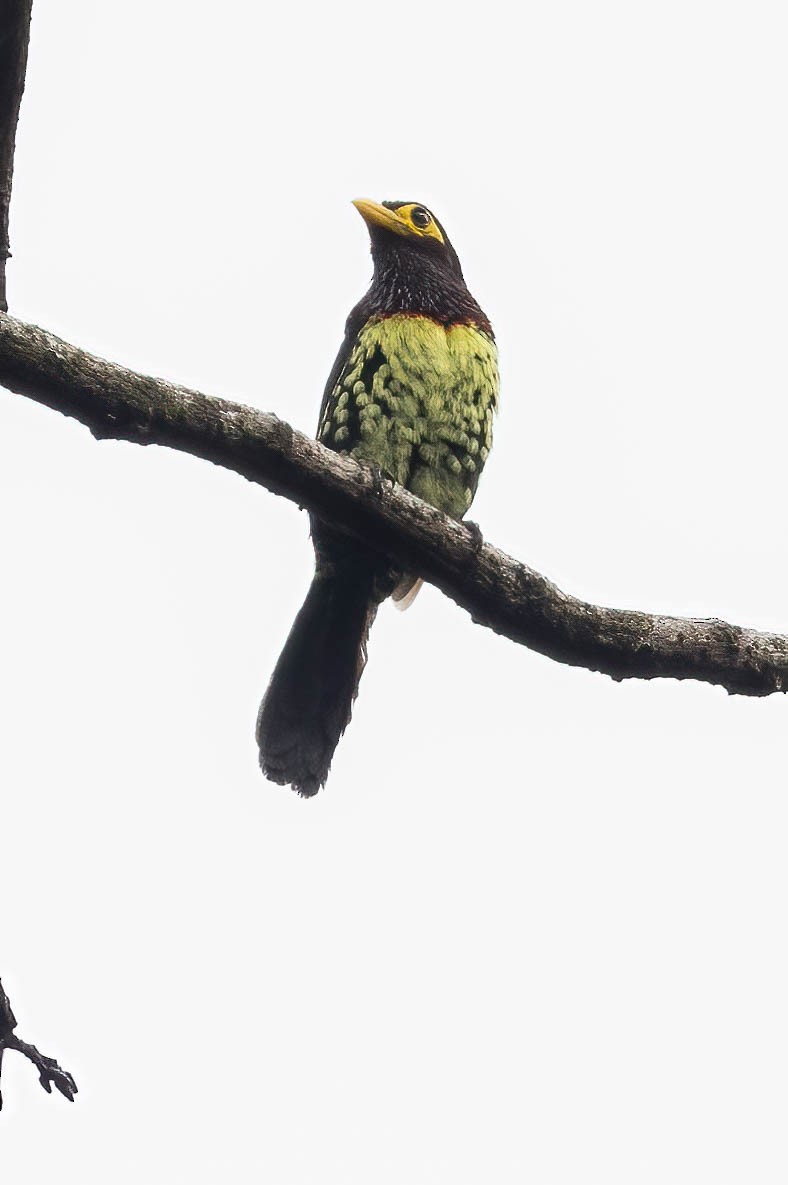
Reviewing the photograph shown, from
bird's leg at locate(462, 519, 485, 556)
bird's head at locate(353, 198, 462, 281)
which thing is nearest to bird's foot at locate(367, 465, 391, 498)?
bird's leg at locate(462, 519, 485, 556)

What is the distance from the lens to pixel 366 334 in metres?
6.02

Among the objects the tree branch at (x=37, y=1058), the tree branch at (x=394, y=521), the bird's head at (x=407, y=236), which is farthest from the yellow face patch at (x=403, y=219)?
the tree branch at (x=37, y=1058)

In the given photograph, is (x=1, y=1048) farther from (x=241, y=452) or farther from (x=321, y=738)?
(x=321, y=738)

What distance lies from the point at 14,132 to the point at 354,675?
2789 mm

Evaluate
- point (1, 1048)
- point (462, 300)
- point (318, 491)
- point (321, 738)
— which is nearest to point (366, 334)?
point (462, 300)

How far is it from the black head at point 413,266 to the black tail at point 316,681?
1.23 meters

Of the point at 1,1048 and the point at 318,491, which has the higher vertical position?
the point at 318,491

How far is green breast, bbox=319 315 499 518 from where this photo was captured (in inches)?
226

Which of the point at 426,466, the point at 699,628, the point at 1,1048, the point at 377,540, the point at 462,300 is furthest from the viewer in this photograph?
the point at 462,300

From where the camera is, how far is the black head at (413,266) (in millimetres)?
6160

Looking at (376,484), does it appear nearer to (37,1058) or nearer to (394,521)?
(394,521)

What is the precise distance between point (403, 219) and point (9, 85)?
3.20 metres

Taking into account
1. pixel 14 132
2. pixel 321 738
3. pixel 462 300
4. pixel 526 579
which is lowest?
pixel 321 738

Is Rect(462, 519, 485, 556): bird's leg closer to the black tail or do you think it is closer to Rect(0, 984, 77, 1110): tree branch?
the black tail
